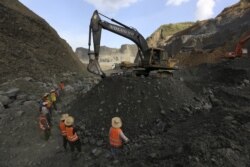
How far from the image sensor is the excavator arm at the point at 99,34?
14.0 m

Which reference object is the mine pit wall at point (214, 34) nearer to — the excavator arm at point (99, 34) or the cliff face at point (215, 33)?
the cliff face at point (215, 33)

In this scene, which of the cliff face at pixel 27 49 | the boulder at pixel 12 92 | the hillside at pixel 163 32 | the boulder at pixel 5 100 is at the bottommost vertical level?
the boulder at pixel 5 100

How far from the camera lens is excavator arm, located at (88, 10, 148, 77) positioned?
14.0 m

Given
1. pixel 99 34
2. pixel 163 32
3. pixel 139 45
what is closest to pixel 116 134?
pixel 99 34

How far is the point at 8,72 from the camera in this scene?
2305 cm

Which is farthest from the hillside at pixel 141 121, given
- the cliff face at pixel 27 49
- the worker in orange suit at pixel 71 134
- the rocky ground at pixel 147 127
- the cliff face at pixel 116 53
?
the cliff face at pixel 116 53

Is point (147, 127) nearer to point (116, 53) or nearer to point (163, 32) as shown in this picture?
point (163, 32)

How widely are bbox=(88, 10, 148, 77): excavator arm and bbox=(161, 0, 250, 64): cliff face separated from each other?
16645mm

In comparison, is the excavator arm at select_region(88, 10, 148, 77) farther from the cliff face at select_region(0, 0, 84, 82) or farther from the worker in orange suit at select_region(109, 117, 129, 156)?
the cliff face at select_region(0, 0, 84, 82)

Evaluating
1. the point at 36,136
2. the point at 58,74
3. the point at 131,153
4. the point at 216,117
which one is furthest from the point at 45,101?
the point at 58,74

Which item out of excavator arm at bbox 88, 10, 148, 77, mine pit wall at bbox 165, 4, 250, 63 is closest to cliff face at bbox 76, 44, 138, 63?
mine pit wall at bbox 165, 4, 250, 63

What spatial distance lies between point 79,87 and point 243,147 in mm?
15152

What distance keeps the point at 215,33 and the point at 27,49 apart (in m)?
23.7

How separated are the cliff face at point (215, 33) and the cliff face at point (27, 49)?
44.1 feet
